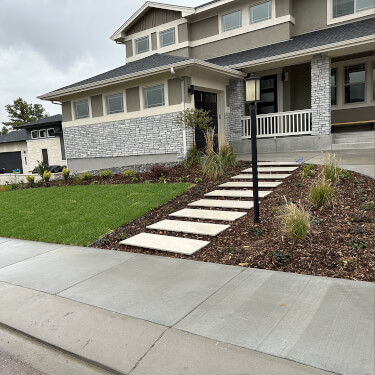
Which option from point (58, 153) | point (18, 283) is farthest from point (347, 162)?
point (58, 153)

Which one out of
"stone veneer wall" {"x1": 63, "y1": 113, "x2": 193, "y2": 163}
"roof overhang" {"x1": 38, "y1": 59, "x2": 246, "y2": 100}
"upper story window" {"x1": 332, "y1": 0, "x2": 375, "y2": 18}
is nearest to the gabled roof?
"roof overhang" {"x1": 38, "y1": 59, "x2": 246, "y2": 100}

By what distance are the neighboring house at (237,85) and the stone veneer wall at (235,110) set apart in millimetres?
40

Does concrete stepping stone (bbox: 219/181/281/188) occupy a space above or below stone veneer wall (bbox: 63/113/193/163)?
below

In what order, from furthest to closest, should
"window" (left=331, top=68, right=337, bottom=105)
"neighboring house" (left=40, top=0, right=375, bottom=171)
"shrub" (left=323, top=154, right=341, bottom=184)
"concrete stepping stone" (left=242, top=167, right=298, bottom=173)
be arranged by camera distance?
"window" (left=331, top=68, right=337, bottom=105) < "neighboring house" (left=40, top=0, right=375, bottom=171) < "concrete stepping stone" (left=242, top=167, right=298, bottom=173) < "shrub" (left=323, top=154, right=341, bottom=184)

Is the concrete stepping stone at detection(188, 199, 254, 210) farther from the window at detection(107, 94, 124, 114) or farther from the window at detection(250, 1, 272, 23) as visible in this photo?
the window at detection(250, 1, 272, 23)

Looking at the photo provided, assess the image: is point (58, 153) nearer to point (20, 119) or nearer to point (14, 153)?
point (14, 153)

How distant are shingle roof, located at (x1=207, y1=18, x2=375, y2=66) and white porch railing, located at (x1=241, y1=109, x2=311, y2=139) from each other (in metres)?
2.16

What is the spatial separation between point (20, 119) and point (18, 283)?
2025 inches

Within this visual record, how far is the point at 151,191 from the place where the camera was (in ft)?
27.1

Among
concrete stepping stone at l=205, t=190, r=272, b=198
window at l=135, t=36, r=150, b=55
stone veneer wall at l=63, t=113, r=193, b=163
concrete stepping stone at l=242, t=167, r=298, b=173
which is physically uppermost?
window at l=135, t=36, r=150, b=55

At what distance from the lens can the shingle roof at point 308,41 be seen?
440 inches

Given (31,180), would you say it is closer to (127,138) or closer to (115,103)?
(127,138)

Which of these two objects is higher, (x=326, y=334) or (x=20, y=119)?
(x=20, y=119)

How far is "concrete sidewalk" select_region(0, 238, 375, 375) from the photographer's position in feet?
7.61
